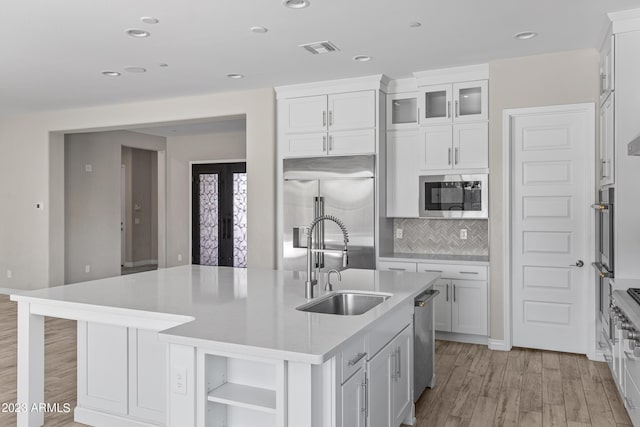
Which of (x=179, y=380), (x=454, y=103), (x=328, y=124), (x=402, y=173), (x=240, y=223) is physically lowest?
(x=179, y=380)

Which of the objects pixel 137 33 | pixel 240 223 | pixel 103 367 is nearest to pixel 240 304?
pixel 103 367

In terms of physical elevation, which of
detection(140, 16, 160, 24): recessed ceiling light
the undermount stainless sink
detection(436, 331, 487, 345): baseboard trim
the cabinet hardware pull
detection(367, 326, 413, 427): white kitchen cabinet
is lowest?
detection(436, 331, 487, 345): baseboard trim

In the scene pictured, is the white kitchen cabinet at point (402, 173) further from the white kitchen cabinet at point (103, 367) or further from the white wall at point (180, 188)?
the white wall at point (180, 188)

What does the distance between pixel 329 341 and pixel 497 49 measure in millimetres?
3499

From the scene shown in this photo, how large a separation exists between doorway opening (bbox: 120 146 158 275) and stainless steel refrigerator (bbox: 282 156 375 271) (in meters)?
5.82

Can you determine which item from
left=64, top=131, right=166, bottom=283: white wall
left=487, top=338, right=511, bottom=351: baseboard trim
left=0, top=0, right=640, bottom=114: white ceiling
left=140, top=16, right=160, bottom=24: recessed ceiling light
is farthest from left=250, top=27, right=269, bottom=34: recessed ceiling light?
left=64, top=131, right=166, bottom=283: white wall

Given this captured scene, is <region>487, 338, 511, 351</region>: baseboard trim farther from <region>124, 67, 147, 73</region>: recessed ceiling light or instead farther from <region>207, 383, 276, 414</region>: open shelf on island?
<region>124, 67, 147, 73</region>: recessed ceiling light

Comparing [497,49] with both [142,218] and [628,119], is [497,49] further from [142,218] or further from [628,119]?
[142,218]

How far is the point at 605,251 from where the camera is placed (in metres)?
3.91

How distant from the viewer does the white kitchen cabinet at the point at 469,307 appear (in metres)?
4.86

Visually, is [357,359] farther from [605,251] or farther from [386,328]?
[605,251]

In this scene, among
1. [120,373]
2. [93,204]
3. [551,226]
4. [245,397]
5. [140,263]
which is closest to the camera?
[245,397]

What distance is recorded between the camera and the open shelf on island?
1.97 m

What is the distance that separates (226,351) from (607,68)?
364 centimetres
